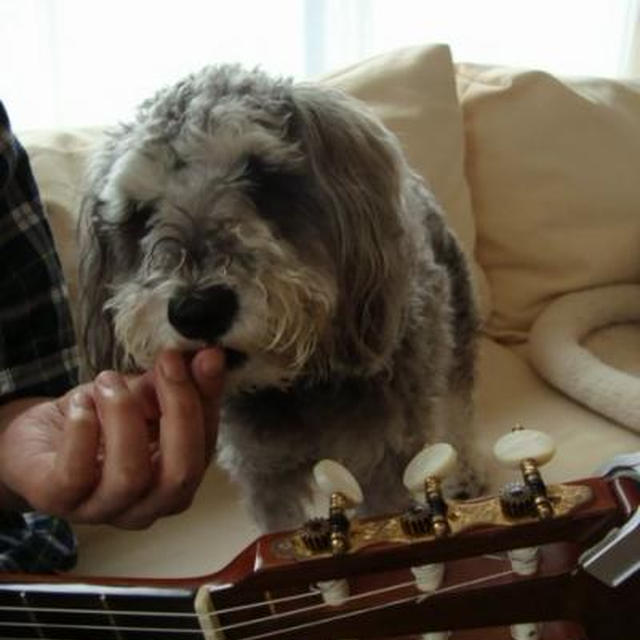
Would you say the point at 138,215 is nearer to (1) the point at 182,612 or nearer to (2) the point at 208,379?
(2) the point at 208,379

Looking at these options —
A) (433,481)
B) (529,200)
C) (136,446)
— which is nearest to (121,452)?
(136,446)

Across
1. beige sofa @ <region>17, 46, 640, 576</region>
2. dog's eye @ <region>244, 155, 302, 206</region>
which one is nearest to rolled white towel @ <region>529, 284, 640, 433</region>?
beige sofa @ <region>17, 46, 640, 576</region>

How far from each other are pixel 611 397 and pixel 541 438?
85cm

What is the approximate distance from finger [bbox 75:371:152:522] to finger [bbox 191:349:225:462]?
Answer: 0.05 metres

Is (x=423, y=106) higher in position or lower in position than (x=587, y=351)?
higher

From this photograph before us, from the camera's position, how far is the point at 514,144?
155cm

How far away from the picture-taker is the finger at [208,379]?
65 cm

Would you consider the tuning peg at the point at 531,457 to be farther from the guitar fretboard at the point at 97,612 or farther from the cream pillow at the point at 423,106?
the cream pillow at the point at 423,106

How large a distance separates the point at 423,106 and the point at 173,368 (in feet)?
3.12

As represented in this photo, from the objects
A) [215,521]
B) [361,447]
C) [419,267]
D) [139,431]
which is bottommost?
[215,521]

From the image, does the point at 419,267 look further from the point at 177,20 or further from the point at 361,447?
the point at 177,20

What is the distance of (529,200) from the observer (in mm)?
1550

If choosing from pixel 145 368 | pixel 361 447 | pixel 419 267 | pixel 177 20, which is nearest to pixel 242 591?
pixel 145 368

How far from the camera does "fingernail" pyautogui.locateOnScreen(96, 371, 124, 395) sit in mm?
625
